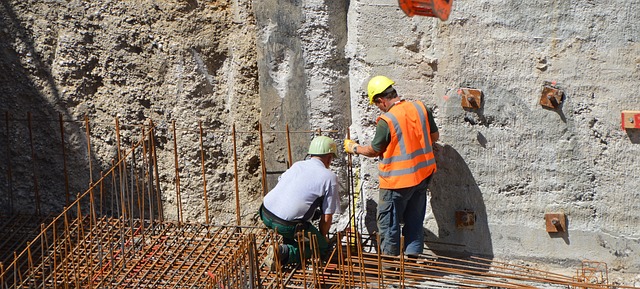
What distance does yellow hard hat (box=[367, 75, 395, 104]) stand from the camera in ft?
21.0

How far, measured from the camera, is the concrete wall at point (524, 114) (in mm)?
6203

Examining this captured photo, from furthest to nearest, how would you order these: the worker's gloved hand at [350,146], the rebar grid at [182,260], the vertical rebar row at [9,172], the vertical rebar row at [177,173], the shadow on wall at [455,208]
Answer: the vertical rebar row at [9,172] → the vertical rebar row at [177,173] → the shadow on wall at [455,208] → the worker's gloved hand at [350,146] → the rebar grid at [182,260]

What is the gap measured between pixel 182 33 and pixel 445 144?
→ 7.20 feet

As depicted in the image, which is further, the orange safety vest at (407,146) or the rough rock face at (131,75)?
the rough rock face at (131,75)

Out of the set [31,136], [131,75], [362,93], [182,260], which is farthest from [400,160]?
[31,136]

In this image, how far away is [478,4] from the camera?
20.9 feet

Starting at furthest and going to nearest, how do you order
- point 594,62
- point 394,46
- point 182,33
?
point 182,33
point 394,46
point 594,62

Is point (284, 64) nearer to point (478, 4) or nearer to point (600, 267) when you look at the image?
point (478, 4)

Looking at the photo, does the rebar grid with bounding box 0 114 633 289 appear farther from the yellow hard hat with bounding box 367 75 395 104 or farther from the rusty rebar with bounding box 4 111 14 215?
the yellow hard hat with bounding box 367 75 395 104

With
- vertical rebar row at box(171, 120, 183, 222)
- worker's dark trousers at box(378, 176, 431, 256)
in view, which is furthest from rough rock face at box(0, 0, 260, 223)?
worker's dark trousers at box(378, 176, 431, 256)

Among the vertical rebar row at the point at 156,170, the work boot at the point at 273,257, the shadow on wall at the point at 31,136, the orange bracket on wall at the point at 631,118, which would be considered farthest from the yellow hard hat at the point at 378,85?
the shadow on wall at the point at 31,136

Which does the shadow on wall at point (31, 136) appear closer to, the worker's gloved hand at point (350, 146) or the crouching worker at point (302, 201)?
the crouching worker at point (302, 201)

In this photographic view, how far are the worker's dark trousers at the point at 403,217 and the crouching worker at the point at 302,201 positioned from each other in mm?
329

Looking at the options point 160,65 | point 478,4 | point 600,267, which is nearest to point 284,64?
point 160,65
